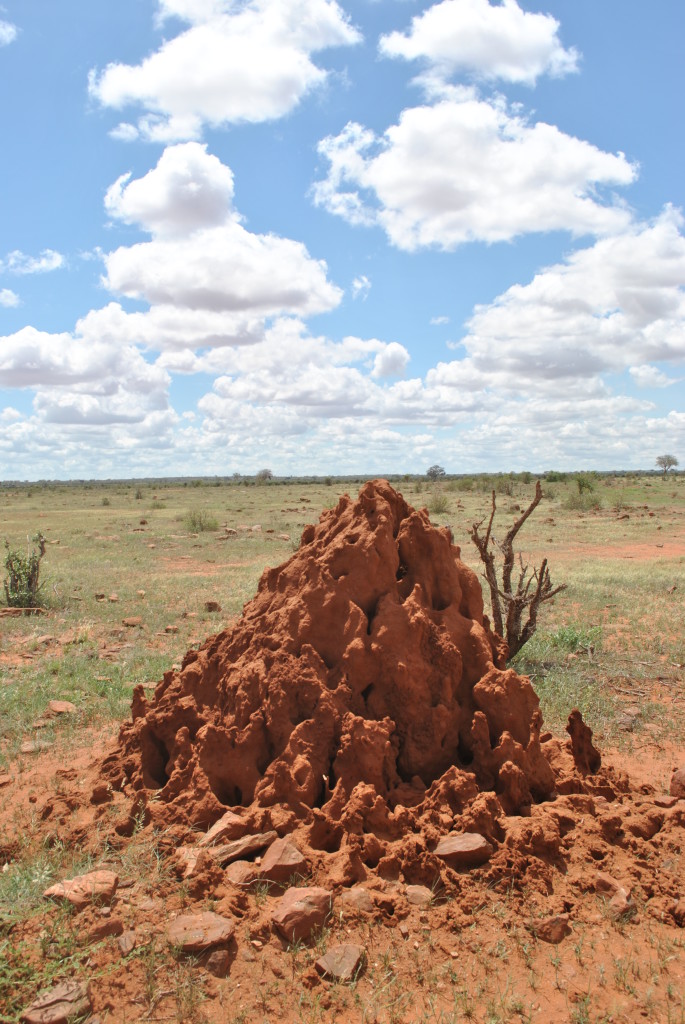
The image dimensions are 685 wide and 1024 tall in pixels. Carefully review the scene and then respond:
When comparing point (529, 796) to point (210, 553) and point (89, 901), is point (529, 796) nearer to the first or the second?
point (89, 901)

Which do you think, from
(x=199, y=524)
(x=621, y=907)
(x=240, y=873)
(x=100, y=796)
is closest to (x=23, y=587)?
(x=100, y=796)

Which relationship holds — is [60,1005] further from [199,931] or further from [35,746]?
[35,746]

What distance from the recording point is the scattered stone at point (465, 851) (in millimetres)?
3578

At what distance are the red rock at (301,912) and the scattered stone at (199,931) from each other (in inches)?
8.7

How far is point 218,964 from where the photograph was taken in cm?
300

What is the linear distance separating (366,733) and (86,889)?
1587 mm

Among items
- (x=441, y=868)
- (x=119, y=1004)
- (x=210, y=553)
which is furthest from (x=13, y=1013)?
(x=210, y=553)

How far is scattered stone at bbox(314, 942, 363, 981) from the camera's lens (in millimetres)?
2975

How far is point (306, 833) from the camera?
146 inches

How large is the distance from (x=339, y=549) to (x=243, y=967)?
2.51 m

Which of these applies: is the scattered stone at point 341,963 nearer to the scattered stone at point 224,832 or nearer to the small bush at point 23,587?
the scattered stone at point 224,832

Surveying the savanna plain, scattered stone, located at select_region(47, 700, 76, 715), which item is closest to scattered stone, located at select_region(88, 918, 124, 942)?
the savanna plain

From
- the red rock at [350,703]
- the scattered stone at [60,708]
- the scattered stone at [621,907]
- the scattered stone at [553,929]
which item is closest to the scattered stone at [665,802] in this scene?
the red rock at [350,703]

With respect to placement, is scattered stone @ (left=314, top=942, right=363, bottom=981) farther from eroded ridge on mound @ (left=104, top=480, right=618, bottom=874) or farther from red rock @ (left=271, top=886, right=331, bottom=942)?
eroded ridge on mound @ (left=104, top=480, right=618, bottom=874)
